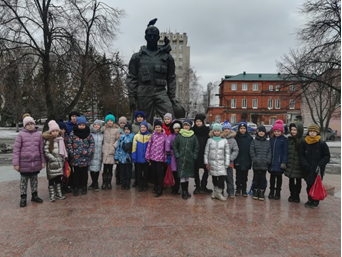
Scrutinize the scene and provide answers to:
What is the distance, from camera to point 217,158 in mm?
5172

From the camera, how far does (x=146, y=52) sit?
6.67m

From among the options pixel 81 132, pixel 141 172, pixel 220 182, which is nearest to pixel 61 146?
pixel 81 132

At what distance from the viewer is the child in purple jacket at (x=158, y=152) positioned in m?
5.33

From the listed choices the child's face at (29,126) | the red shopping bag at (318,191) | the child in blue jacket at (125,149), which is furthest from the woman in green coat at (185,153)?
the child's face at (29,126)

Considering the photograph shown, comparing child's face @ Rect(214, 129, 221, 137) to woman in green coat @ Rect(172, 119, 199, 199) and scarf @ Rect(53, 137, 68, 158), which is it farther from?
scarf @ Rect(53, 137, 68, 158)

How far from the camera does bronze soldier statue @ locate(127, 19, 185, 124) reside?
6.60 m

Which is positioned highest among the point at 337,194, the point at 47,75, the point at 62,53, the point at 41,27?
the point at 41,27

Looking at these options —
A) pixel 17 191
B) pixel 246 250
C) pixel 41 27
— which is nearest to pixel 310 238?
pixel 246 250

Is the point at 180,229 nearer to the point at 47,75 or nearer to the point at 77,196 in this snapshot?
the point at 77,196

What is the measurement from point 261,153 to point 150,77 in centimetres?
328

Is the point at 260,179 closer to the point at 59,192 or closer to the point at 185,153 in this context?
the point at 185,153

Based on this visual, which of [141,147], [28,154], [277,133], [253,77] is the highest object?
[253,77]

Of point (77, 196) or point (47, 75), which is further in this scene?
point (47, 75)

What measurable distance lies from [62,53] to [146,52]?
11179 millimetres
